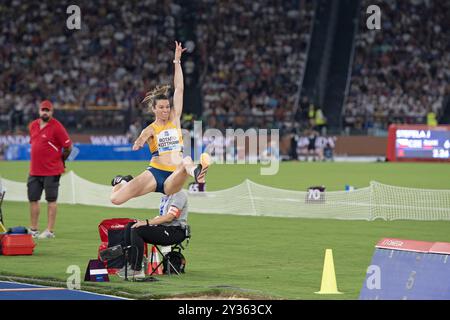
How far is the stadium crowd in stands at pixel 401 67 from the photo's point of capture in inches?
2005

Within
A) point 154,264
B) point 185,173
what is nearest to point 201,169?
point 185,173

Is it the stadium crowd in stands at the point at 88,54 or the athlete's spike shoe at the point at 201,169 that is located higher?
the stadium crowd in stands at the point at 88,54

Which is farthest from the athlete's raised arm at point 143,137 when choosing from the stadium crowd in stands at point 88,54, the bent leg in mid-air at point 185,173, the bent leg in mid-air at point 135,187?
the stadium crowd in stands at point 88,54

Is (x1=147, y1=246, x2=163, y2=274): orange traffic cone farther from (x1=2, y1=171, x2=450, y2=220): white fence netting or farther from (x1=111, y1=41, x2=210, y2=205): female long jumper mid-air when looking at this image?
(x1=2, y1=171, x2=450, y2=220): white fence netting

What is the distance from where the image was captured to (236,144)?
45.3m

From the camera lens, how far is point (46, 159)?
1850 centimetres

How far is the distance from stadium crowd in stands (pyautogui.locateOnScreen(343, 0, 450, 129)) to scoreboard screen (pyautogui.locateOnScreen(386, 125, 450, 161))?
227 inches

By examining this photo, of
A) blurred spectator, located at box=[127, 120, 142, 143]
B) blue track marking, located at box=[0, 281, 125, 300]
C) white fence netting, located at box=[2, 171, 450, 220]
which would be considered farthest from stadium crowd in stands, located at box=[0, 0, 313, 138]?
blue track marking, located at box=[0, 281, 125, 300]

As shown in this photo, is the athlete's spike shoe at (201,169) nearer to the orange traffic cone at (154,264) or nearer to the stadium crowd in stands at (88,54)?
the orange traffic cone at (154,264)

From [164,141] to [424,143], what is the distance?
29.4 metres

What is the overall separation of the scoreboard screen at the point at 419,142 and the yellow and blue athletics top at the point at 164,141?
28.0m

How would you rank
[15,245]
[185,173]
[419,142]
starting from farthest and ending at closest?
[419,142], [15,245], [185,173]

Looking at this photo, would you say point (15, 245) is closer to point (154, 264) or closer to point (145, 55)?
point (154, 264)
